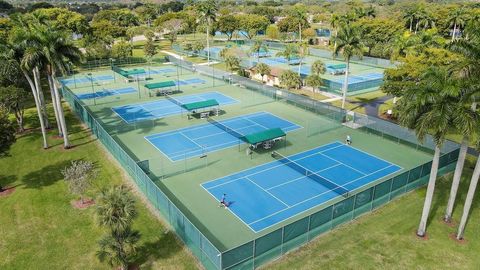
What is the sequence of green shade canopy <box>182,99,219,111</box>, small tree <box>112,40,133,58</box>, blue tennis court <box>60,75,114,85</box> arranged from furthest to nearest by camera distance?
small tree <box>112,40,133,58</box>, blue tennis court <box>60,75,114,85</box>, green shade canopy <box>182,99,219,111</box>

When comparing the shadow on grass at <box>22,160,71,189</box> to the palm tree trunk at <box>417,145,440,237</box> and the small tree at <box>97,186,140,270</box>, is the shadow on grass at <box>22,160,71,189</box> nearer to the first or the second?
the small tree at <box>97,186,140,270</box>

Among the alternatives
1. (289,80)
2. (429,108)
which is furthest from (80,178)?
(289,80)

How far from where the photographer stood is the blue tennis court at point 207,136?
104ft

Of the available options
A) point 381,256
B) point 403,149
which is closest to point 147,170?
point 381,256

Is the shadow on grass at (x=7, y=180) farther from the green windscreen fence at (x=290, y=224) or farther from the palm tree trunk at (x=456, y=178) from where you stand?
the palm tree trunk at (x=456, y=178)

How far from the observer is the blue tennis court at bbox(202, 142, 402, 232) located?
23.2m

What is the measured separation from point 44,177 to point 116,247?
44.4ft

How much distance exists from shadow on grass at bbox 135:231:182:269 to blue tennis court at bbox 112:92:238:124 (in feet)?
69.2

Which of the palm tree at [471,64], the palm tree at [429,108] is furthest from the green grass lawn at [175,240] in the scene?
the palm tree at [429,108]

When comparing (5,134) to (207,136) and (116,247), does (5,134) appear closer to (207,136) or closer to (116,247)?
(116,247)

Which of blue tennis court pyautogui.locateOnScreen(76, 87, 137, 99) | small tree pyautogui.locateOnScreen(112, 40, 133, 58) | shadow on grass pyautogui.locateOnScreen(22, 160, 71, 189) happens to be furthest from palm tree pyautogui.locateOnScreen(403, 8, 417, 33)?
shadow on grass pyautogui.locateOnScreen(22, 160, 71, 189)

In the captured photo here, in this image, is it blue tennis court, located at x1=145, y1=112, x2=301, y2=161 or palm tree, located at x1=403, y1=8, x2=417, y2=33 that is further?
palm tree, located at x1=403, y1=8, x2=417, y2=33

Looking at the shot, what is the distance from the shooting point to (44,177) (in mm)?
27250

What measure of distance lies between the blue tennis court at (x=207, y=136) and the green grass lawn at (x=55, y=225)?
5031 millimetres
